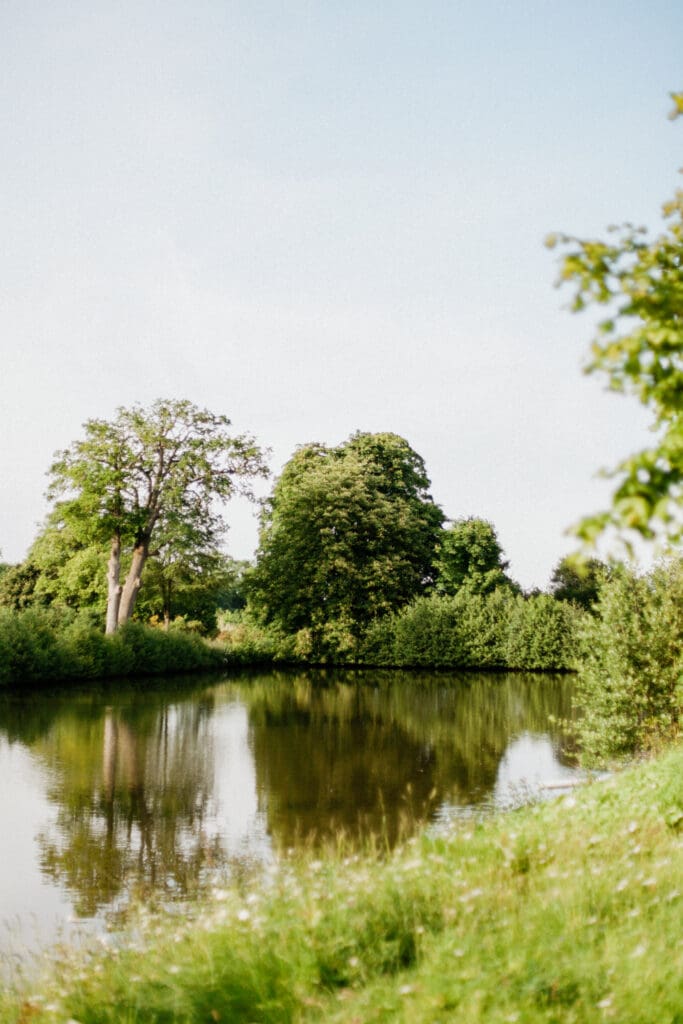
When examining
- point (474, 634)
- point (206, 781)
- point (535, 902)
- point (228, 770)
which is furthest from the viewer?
point (474, 634)

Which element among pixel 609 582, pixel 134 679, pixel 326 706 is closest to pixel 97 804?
pixel 609 582

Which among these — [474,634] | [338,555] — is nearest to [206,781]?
[338,555]

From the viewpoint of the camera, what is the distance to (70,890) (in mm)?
8188

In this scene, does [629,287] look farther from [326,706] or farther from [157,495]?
[157,495]

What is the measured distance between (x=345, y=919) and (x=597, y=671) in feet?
32.8

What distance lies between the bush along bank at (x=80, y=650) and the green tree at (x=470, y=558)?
13175mm

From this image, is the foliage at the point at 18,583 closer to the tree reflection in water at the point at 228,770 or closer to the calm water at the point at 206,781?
the tree reflection in water at the point at 228,770

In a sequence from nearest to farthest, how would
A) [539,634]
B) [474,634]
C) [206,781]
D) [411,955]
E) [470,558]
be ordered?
[411,955] < [206,781] < [539,634] < [474,634] < [470,558]

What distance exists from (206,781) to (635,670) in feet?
23.0

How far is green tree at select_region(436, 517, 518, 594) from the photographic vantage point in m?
42.9

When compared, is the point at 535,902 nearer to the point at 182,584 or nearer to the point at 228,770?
the point at 228,770

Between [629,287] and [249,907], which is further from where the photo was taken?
[249,907]

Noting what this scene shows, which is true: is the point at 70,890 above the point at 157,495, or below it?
below

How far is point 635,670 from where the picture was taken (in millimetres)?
13383
